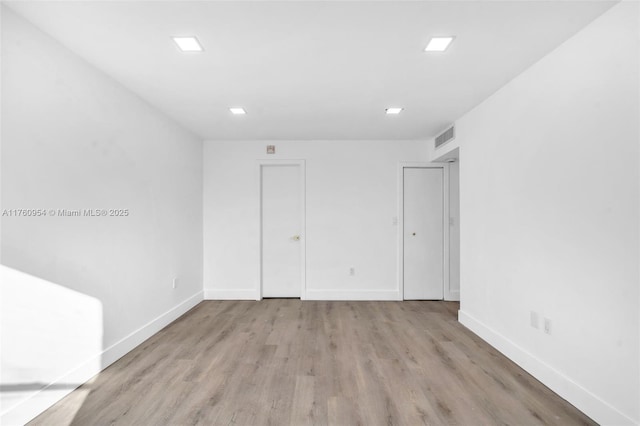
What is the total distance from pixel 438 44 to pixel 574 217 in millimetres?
1500

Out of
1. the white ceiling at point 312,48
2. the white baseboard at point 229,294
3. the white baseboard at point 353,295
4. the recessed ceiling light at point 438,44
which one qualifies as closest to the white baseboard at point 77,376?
the white baseboard at point 229,294

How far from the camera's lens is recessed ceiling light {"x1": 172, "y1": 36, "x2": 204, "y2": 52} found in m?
2.24

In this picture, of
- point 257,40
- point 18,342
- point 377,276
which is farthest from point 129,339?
point 377,276

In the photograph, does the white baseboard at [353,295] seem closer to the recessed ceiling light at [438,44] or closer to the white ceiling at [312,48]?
the white ceiling at [312,48]

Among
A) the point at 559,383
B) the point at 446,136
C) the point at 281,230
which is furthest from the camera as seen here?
the point at 281,230

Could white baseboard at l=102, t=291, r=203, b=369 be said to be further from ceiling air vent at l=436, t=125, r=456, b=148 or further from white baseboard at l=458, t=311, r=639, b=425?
Result: ceiling air vent at l=436, t=125, r=456, b=148

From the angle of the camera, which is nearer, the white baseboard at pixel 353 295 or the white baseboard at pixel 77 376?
the white baseboard at pixel 77 376

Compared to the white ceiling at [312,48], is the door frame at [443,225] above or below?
below

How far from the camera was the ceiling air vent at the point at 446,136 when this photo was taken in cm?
428

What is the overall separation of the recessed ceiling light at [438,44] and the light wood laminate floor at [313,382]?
2.46 m

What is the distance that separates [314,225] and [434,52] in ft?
10.7

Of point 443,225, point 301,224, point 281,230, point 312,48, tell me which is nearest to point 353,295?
point 301,224

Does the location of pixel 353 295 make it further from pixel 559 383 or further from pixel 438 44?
pixel 438 44

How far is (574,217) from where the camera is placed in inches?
88.4
